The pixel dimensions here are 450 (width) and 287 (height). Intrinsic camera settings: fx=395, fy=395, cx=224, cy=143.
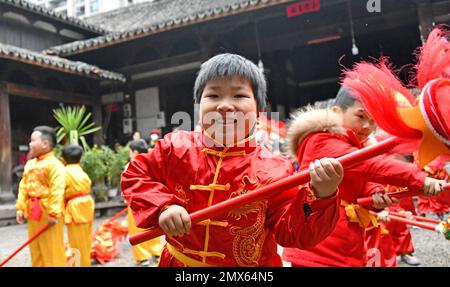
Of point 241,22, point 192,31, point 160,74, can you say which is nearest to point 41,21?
point 160,74

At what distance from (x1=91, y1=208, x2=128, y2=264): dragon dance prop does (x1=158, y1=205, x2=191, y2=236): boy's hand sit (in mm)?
4563

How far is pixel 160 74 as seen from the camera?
1109cm

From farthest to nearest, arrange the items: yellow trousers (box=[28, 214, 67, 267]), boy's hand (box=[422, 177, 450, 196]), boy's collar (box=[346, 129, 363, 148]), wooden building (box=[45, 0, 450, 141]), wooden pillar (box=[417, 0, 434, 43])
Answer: wooden building (box=[45, 0, 450, 141]), wooden pillar (box=[417, 0, 434, 43]), yellow trousers (box=[28, 214, 67, 267]), boy's collar (box=[346, 129, 363, 148]), boy's hand (box=[422, 177, 450, 196])

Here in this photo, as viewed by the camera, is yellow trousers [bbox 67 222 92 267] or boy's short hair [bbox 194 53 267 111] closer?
boy's short hair [bbox 194 53 267 111]

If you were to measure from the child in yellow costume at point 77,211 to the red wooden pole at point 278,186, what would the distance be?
371 cm

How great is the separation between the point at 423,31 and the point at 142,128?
7.64 m

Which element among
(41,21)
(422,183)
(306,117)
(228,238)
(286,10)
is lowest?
(228,238)

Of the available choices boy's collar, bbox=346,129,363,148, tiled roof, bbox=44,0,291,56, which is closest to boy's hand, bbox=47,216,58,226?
boy's collar, bbox=346,129,363,148

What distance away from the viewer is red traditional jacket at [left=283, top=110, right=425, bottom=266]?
206cm

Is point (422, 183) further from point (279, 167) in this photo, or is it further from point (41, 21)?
point (41, 21)

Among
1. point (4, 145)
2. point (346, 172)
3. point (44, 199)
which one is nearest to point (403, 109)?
point (346, 172)

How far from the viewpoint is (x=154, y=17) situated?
48.4ft

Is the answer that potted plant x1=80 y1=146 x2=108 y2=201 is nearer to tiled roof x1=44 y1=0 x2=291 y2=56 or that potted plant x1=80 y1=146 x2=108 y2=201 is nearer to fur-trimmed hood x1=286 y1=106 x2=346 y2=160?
tiled roof x1=44 y1=0 x2=291 y2=56

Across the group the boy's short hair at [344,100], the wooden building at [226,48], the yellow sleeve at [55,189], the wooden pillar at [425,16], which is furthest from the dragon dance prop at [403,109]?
the wooden pillar at [425,16]
